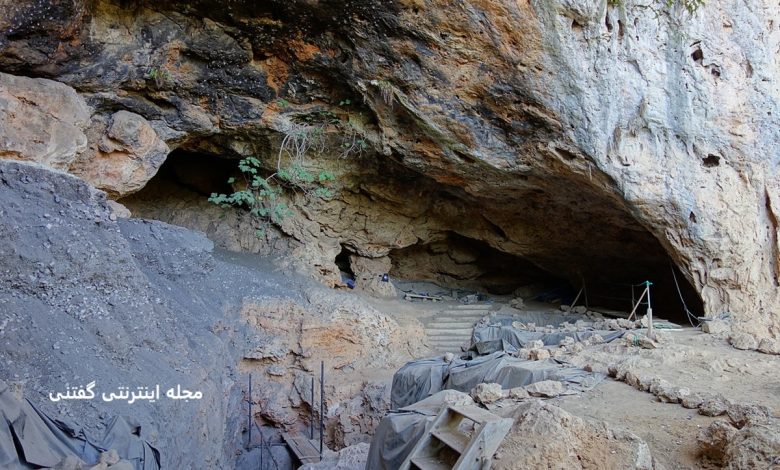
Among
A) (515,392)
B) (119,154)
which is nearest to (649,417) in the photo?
(515,392)

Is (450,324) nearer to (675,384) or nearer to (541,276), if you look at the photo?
(541,276)

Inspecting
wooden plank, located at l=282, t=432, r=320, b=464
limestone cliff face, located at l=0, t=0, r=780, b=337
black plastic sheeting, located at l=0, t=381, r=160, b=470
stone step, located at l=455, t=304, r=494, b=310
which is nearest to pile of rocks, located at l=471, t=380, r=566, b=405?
black plastic sheeting, located at l=0, t=381, r=160, b=470

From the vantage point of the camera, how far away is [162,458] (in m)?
5.66

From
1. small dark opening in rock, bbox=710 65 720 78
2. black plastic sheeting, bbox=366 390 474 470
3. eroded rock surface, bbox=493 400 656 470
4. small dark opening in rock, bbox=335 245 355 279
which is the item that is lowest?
small dark opening in rock, bbox=335 245 355 279

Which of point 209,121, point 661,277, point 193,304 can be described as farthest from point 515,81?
point 661,277

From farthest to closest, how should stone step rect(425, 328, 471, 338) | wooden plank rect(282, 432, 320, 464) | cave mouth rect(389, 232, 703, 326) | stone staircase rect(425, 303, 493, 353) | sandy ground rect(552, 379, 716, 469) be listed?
cave mouth rect(389, 232, 703, 326) < stone step rect(425, 328, 471, 338) < stone staircase rect(425, 303, 493, 353) < wooden plank rect(282, 432, 320, 464) < sandy ground rect(552, 379, 716, 469)

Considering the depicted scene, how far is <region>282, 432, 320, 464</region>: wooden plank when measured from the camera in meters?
8.55

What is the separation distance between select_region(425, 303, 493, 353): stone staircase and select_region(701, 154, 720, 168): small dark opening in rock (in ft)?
18.8

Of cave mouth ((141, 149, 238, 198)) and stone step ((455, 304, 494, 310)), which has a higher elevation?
cave mouth ((141, 149, 238, 198))

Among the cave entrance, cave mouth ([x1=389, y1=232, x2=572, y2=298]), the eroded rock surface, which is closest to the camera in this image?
the eroded rock surface

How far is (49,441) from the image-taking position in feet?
14.8

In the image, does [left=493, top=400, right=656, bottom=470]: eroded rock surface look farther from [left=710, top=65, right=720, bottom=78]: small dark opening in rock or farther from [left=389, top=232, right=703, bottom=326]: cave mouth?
[left=389, top=232, right=703, bottom=326]: cave mouth

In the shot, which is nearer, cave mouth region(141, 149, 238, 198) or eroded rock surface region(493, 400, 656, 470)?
eroded rock surface region(493, 400, 656, 470)

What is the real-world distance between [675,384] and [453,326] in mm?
6574
